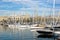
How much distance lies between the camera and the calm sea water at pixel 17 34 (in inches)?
139

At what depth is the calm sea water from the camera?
11.6 ft

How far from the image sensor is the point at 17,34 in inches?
140

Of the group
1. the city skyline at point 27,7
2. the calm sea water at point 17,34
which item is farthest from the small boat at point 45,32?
the city skyline at point 27,7

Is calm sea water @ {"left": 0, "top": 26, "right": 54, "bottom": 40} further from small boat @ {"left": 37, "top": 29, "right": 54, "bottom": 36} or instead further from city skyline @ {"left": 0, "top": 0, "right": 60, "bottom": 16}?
city skyline @ {"left": 0, "top": 0, "right": 60, "bottom": 16}

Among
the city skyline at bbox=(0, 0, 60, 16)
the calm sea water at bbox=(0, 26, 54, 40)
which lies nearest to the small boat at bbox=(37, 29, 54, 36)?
the calm sea water at bbox=(0, 26, 54, 40)

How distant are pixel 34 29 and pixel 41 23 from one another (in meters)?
0.18

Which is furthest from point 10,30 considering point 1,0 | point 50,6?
point 50,6

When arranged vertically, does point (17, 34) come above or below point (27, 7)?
below

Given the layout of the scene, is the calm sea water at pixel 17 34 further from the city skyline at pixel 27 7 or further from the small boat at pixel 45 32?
the city skyline at pixel 27 7

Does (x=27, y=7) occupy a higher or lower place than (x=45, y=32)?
higher

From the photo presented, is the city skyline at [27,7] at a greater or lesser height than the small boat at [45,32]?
greater

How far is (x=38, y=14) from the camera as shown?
11.7 ft

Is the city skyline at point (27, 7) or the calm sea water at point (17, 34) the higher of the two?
the city skyline at point (27, 7)

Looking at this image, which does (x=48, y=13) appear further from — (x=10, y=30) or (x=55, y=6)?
(x=10, y=30)
